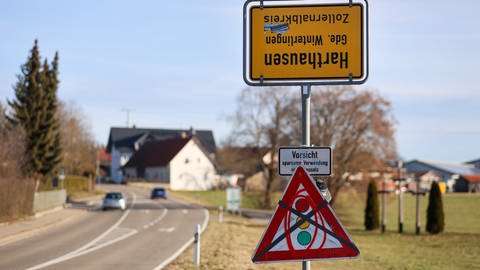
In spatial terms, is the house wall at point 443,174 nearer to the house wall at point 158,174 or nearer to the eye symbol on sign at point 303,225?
the house wall at point 158,174

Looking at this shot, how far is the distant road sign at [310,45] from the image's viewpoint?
6.80 meters

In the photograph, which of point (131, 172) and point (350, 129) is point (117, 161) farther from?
point (350, 129)

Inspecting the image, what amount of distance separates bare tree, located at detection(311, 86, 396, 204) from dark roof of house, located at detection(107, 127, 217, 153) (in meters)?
75.3

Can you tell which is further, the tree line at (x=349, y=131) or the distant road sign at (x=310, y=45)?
the tree line at (x=349, y=131)

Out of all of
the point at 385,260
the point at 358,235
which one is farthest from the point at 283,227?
the point at 358,235

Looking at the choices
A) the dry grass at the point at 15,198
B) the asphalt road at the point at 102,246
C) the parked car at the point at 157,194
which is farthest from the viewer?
the parked car at the point at 157,194

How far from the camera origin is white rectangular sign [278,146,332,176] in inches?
253

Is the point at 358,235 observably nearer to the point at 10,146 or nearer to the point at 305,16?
the point at 10,146

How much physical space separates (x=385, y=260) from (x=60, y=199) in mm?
32717

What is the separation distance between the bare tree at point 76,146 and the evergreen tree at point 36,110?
27941mm

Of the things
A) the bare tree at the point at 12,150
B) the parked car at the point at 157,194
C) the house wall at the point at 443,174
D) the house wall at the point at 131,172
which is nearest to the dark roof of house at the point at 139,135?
the house wall at the point at 131,172

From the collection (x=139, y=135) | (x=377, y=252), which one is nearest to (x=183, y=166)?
(x=139, y=135)

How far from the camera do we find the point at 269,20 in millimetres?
6902

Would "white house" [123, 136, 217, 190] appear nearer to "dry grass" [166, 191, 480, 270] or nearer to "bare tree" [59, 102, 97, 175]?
"bare tree" [59, 102, 97, 175]
